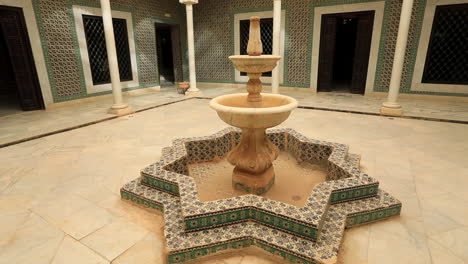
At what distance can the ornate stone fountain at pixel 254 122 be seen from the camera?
2396mm

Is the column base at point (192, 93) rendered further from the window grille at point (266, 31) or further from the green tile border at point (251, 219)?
the green tile border at point (251, 219)

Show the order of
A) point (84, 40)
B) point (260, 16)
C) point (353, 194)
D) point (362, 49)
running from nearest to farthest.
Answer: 1. point (353, 194)
2. point (84, 40)
3. point (362, 49)
4. point (260, 16)

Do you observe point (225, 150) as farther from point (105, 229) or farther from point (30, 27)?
point (30, 27)

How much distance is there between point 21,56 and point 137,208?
5.66 m

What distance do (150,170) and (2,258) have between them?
4.04ft

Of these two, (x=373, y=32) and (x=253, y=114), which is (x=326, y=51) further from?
(x=253, y=114)

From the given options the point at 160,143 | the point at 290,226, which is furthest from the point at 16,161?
the point at 290,226

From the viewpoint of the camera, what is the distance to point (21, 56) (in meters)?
5.92

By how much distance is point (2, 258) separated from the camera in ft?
6.14

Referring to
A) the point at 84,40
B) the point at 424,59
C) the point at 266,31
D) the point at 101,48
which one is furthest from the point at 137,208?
the point at 266,31

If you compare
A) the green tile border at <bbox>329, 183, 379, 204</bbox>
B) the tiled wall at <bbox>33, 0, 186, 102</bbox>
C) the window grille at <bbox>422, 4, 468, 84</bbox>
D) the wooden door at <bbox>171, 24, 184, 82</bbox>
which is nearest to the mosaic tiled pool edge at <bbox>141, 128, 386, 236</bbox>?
the green tile border at <bbox>329, 183, 379, 204</bbox>

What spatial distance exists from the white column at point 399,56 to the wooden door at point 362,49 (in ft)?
6.84

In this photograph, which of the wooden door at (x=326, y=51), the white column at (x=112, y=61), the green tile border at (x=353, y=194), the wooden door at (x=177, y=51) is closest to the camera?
the green tile border at (x=353, y=194)

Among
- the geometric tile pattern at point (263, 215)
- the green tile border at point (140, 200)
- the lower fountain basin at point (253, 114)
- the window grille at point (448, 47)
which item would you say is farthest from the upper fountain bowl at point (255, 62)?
the window grille at point (448, 47)
